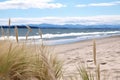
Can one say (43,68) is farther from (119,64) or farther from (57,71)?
(119,64)

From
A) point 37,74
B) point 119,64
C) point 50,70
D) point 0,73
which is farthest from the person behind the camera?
point 119,64

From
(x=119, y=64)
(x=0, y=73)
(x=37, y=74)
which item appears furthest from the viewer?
(x=119, y=64)

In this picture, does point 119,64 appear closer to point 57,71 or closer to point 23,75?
point 57,71

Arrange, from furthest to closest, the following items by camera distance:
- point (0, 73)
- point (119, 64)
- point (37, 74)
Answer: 1. point (119, 64)
2. point (37, 74)
3. point (0, 73)

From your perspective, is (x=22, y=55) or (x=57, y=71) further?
(x=57, y=71)

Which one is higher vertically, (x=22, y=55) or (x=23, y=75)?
(x=22, y=55)

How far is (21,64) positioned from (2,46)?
414 millimetres

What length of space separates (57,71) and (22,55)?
591 mm

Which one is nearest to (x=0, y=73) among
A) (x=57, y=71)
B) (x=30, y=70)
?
(x=30, y=70)

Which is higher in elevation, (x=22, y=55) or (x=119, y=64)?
(x=22, y=55)

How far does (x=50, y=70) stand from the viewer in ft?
5.85

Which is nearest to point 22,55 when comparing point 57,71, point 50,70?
point 57,71

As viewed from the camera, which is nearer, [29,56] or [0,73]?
[0,73]

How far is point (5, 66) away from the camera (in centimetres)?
357
